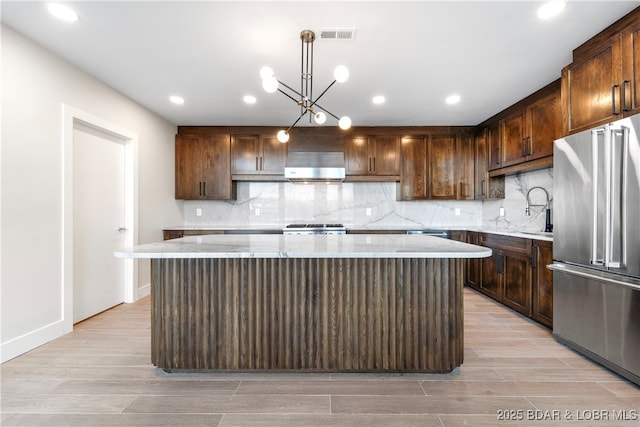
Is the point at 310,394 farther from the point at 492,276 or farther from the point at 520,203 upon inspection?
the point at 520,203

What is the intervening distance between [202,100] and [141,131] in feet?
3.15

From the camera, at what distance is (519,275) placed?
3424 mm

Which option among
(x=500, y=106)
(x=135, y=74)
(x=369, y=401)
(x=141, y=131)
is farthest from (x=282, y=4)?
(x=500, y=106)

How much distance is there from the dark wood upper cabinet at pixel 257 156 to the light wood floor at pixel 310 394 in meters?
2.98

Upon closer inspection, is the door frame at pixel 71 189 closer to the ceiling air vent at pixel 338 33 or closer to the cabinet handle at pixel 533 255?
the ceiling air vent at pixel 338 33

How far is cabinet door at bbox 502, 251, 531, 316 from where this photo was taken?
329 cm

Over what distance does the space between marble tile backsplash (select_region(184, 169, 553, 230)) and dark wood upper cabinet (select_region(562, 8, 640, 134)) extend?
8.76 ft

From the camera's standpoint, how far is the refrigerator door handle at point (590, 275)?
6.63 ft

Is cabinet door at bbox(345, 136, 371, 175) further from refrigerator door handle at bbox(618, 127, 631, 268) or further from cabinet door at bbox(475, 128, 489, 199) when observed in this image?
refrigerator door handle at bbox(618, 127, 631, 268)

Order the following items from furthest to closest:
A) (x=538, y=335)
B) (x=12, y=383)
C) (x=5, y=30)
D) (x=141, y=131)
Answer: (x=141, y=131) < (x=538, y=335) < (x=5, y=30) < (x=12, y=383)

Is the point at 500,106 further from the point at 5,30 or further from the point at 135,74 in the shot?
the point at 5,30

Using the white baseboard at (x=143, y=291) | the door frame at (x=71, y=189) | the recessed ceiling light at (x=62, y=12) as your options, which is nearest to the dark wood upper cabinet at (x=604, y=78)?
the recessed ceiling light at (x=62, y=12)

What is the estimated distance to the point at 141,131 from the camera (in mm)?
4094

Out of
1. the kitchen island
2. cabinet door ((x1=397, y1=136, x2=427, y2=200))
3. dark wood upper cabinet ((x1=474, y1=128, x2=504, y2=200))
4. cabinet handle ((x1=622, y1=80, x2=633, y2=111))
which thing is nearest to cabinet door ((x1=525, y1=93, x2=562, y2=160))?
dark wood upper cabinet ((x1=474, y1=128, x2=504, y2=200))
